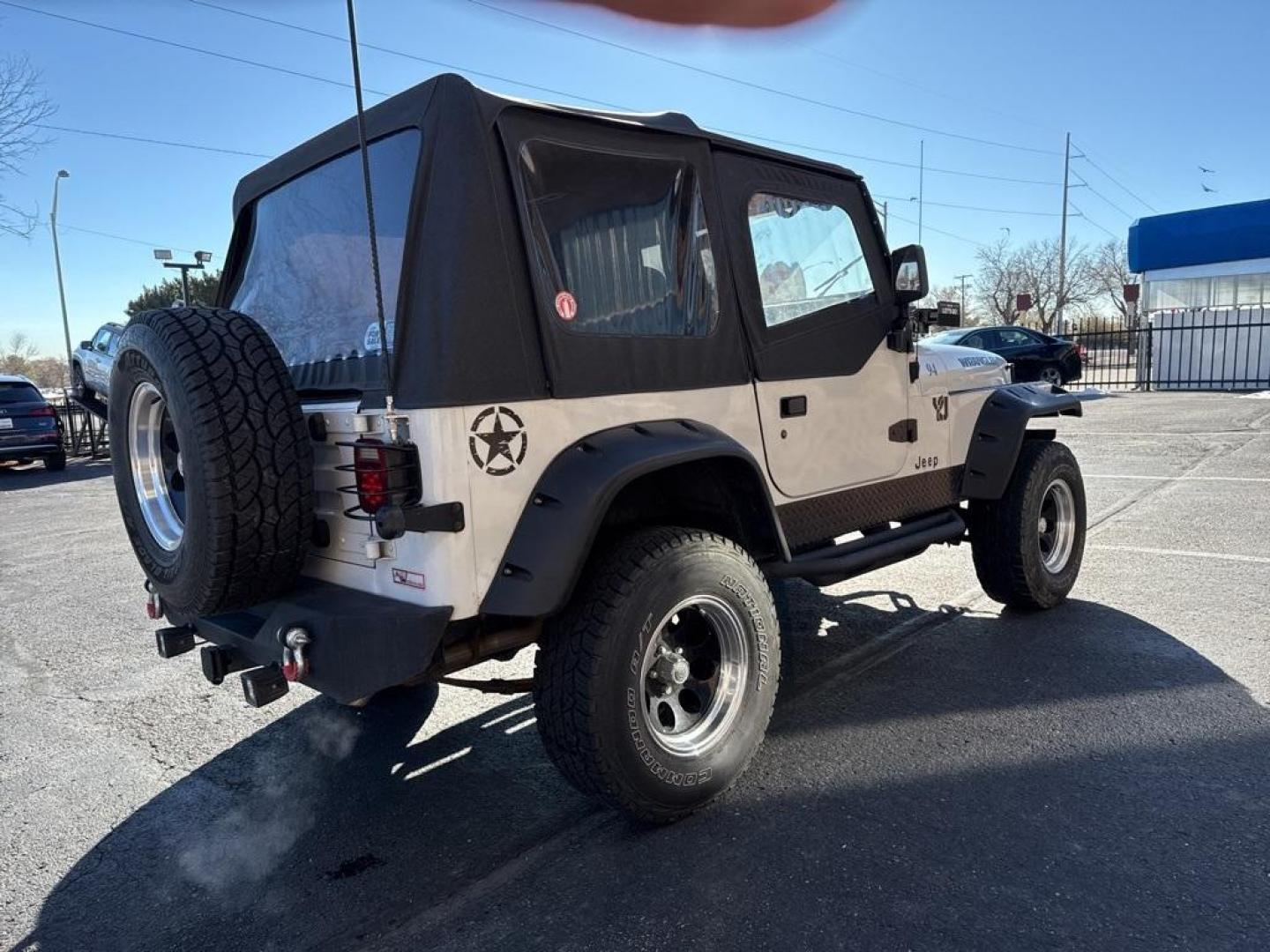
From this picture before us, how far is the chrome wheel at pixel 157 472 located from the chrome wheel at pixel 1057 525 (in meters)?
4.44

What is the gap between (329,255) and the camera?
123 inches

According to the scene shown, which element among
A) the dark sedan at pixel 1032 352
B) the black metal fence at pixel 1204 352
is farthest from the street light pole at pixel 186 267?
the black metal fence at pixel 1204 352

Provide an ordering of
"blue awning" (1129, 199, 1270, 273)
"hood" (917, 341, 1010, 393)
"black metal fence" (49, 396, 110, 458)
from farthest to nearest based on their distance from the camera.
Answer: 1. "blue awning" (1129, 199, 1270, 273)
2. "black metal fence" (49, 396, 110, 458)
3. "hood" (917, 341, 1010, 393)

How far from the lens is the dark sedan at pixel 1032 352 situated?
20.4 m

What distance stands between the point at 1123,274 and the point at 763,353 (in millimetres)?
72935

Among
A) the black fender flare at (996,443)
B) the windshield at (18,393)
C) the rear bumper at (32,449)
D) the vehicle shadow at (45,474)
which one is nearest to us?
the black fender flare at (996,443)

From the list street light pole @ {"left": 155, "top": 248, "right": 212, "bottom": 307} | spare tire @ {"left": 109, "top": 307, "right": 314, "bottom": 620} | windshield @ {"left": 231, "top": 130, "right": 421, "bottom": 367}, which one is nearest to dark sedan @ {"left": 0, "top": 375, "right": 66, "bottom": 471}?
street light pole @ {"left": 155, "top": 248, "right": 212, "bottom": 307}

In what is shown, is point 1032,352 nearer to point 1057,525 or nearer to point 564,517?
point 1057,525

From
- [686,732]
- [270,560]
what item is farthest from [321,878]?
[686,732]

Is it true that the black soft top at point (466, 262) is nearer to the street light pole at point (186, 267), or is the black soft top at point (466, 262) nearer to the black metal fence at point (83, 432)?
the street light pole at point (186, 267)

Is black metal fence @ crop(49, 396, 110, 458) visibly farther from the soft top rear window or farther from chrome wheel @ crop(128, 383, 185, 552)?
chrome wheel @ crop(128, 383, 185, 552)

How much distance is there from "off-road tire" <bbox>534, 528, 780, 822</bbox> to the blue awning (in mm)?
32886

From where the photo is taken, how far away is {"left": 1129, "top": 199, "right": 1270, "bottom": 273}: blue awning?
2783 centimetres

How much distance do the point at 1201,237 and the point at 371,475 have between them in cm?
3424
